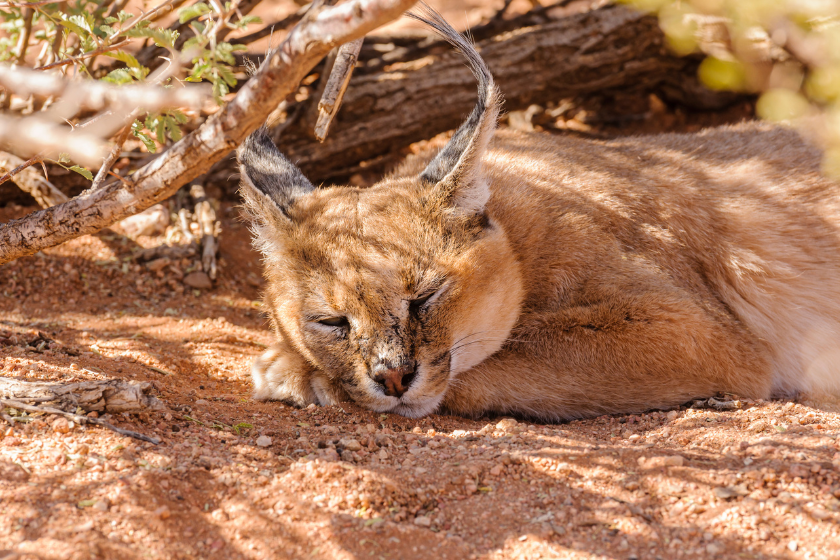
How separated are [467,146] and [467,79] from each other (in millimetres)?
3319

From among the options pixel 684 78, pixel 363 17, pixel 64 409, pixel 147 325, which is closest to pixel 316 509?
pixel 64 409

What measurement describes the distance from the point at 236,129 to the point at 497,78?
4911 millimetres

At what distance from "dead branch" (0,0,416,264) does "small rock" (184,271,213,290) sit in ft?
8.48

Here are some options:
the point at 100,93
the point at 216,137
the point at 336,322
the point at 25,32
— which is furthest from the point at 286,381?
the point at 25,32

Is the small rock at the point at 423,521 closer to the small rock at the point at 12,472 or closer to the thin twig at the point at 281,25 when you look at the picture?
the small rock at the point at 12,472

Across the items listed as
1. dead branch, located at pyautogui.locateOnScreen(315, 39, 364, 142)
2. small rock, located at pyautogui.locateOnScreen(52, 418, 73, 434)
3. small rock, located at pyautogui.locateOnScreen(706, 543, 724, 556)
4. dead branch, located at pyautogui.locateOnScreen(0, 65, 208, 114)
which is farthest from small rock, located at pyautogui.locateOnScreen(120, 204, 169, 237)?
small rock, located at pyautogui.locateOnScreen(706, 543, 724, 556)

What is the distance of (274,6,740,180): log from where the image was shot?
6.91m

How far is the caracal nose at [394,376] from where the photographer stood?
12.2 feet

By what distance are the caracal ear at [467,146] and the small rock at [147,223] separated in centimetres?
346

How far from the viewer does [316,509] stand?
8.76 feet

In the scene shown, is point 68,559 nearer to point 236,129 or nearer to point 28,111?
point 236,129

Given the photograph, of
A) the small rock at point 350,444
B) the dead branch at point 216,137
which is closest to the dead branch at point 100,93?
the dead branch at point 216,137

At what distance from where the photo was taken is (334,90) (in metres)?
3.69

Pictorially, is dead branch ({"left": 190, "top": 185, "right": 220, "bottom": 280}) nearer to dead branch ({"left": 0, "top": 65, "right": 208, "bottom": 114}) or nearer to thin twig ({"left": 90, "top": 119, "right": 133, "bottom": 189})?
thin twig ({"left": 90, "top": 119, "right": 133, "bottom": 189})
